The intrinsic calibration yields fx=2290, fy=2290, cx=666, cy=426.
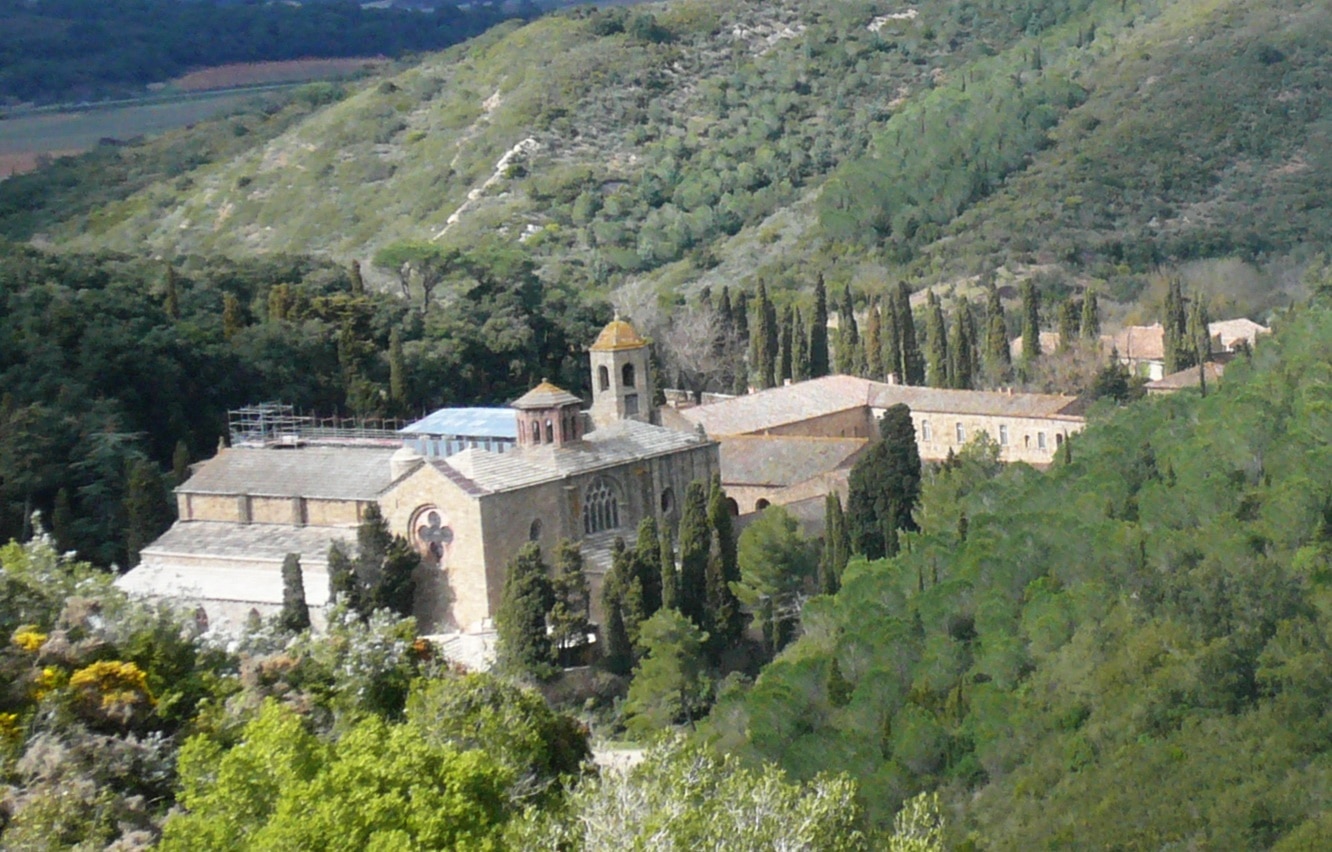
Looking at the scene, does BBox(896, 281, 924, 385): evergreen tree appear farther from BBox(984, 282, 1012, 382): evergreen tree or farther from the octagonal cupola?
the octagonal cupola

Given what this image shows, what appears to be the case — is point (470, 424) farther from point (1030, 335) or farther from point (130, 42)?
point (1030, 335)

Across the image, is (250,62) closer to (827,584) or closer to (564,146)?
(827,584)

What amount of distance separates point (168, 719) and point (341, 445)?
24549mm

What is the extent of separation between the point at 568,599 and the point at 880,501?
266 inches

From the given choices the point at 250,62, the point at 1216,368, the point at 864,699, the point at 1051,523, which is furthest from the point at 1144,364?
the point at 250,62

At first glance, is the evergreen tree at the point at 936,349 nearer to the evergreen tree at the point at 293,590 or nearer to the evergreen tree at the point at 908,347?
the evergreen tree at the point at 908,347

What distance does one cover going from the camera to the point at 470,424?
43.5 meters

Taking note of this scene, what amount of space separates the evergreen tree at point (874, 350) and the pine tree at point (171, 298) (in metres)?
18.7

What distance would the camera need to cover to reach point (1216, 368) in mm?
59562

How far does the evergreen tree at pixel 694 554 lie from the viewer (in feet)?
121

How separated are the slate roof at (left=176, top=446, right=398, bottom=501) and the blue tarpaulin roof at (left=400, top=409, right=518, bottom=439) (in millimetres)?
1528

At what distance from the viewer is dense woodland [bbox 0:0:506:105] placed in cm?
2198

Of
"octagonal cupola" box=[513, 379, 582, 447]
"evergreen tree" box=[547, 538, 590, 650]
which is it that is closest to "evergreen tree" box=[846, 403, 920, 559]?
"octagonal cupola" box=[513, 379, 582, 447]

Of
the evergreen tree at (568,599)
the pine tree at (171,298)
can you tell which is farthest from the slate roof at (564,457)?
the pine tree at (171,298)
